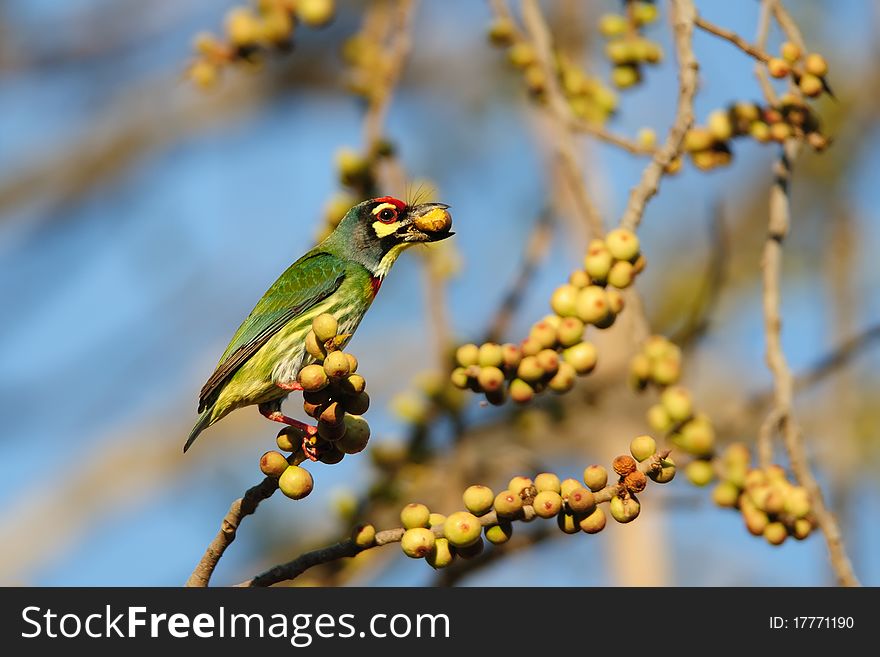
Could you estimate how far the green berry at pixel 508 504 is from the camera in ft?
7.34

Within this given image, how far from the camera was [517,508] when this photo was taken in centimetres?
225

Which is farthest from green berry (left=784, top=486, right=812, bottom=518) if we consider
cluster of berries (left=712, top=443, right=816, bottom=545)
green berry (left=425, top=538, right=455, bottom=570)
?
green berry (left=425, top=538, right=455, bottom=570)

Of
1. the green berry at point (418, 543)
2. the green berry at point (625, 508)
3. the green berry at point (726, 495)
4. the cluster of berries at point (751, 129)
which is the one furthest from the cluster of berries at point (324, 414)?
the cluster of berries at point (751, 129)

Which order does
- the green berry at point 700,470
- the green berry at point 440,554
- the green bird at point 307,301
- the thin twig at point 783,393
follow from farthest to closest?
1. the green bird at point 307,301
2. the green berry at point 700,470
3. the thin twig at point 783,393
4. the green berry at point 440,554

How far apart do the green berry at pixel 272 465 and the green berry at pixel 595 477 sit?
0.67m

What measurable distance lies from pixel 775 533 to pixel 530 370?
865mm

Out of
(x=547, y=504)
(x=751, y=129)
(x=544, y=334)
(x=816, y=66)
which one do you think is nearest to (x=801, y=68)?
(x=816, y=66)

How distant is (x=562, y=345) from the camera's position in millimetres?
2793

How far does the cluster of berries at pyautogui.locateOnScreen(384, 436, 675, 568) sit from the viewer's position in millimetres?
2164

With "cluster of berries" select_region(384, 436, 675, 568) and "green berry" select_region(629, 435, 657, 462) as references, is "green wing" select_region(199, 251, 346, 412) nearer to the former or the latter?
"cluster of berries" select_region(384, 436, 675, 568)

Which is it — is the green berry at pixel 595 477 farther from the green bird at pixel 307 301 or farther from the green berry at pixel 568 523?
the green bird at pixel 307 301

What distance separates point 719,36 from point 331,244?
150 cm

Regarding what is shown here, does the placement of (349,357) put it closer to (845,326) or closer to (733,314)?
(845,326)

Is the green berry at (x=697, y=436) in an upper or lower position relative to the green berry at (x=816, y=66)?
lower
